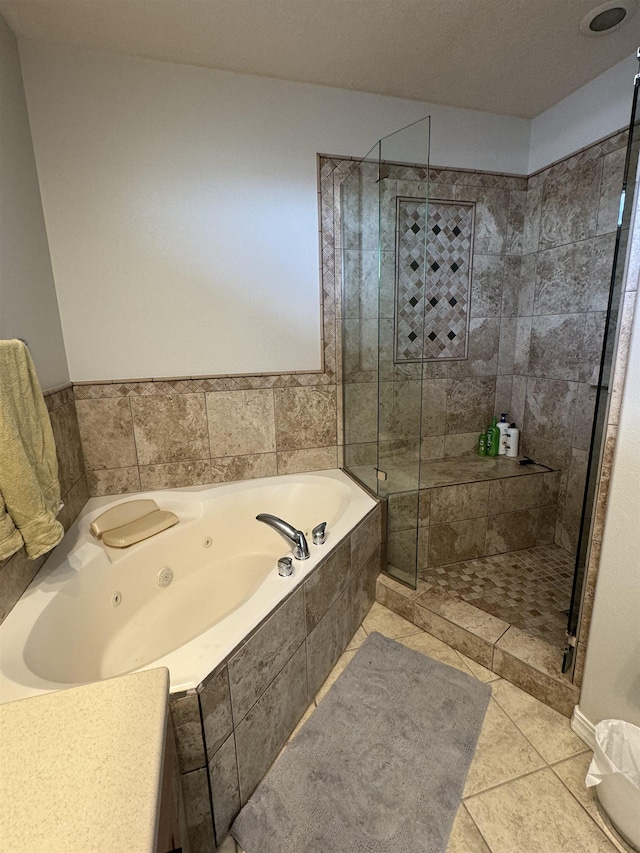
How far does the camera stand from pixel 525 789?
4.28 ft

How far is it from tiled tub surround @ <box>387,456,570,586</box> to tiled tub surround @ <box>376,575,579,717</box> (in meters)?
0.36

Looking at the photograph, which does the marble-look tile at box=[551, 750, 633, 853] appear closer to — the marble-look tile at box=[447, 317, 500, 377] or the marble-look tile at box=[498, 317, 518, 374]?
the marble-look tile at box=[447, 317, 500, 377]

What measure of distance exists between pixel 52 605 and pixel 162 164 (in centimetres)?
203

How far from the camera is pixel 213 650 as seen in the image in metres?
1.15

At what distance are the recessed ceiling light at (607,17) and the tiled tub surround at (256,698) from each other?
7.90 feet

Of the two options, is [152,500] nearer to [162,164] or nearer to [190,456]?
A: [190,456]

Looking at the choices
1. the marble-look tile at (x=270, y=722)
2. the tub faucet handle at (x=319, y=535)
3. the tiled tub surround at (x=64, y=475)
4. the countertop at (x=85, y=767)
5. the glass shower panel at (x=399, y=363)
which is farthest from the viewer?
the glass shower panel at (x=399, y=363)

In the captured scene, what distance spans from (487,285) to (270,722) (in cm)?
274

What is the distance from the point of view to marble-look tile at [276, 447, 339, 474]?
99.1 inches

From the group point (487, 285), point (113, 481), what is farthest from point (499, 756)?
point (487, 285)

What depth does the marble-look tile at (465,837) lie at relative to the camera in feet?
3.78

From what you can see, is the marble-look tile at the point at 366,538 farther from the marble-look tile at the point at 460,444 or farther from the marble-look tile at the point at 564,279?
the marble-look tile at the point at 564,279

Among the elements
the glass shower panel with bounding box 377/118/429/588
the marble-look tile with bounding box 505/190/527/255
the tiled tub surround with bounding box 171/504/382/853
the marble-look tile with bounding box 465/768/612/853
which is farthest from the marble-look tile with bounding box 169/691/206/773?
the marble-look tile with bounding box 505/190/527/255

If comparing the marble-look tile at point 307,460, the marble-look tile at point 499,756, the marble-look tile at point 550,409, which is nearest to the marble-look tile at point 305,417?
the marble-look tile at point 307,460
